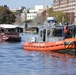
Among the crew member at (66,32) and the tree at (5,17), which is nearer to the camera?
the crew member at (66,32)

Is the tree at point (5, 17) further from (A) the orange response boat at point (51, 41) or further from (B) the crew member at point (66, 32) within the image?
(B) the crew member at point (66, 32)

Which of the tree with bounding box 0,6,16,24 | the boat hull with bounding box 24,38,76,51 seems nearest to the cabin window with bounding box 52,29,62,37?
the boat hull with bounding box 24,38,76,51

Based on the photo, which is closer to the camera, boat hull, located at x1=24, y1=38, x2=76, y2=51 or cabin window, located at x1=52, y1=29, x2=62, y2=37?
boat hull, located at x1=24, y1=38, x2=76, y2=51

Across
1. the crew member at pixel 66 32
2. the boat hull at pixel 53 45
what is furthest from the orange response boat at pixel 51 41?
the crew member at pixel 66 32

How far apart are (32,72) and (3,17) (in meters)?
137

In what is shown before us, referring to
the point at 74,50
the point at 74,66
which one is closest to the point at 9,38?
the point at 74,50

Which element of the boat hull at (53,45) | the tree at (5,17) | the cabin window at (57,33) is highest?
the cabin window at (57,33)

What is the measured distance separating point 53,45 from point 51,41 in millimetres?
1477

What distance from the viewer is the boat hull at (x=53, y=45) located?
34.7 metres

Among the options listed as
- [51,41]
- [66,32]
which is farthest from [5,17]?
[66,32]

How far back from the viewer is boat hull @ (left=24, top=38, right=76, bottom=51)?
34.7 m

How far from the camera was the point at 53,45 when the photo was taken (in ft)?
120

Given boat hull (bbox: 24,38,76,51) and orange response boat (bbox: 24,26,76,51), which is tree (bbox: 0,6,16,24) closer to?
orange response boat (bbox: 24,26,76,51)

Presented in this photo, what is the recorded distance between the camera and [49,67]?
26688 mm
